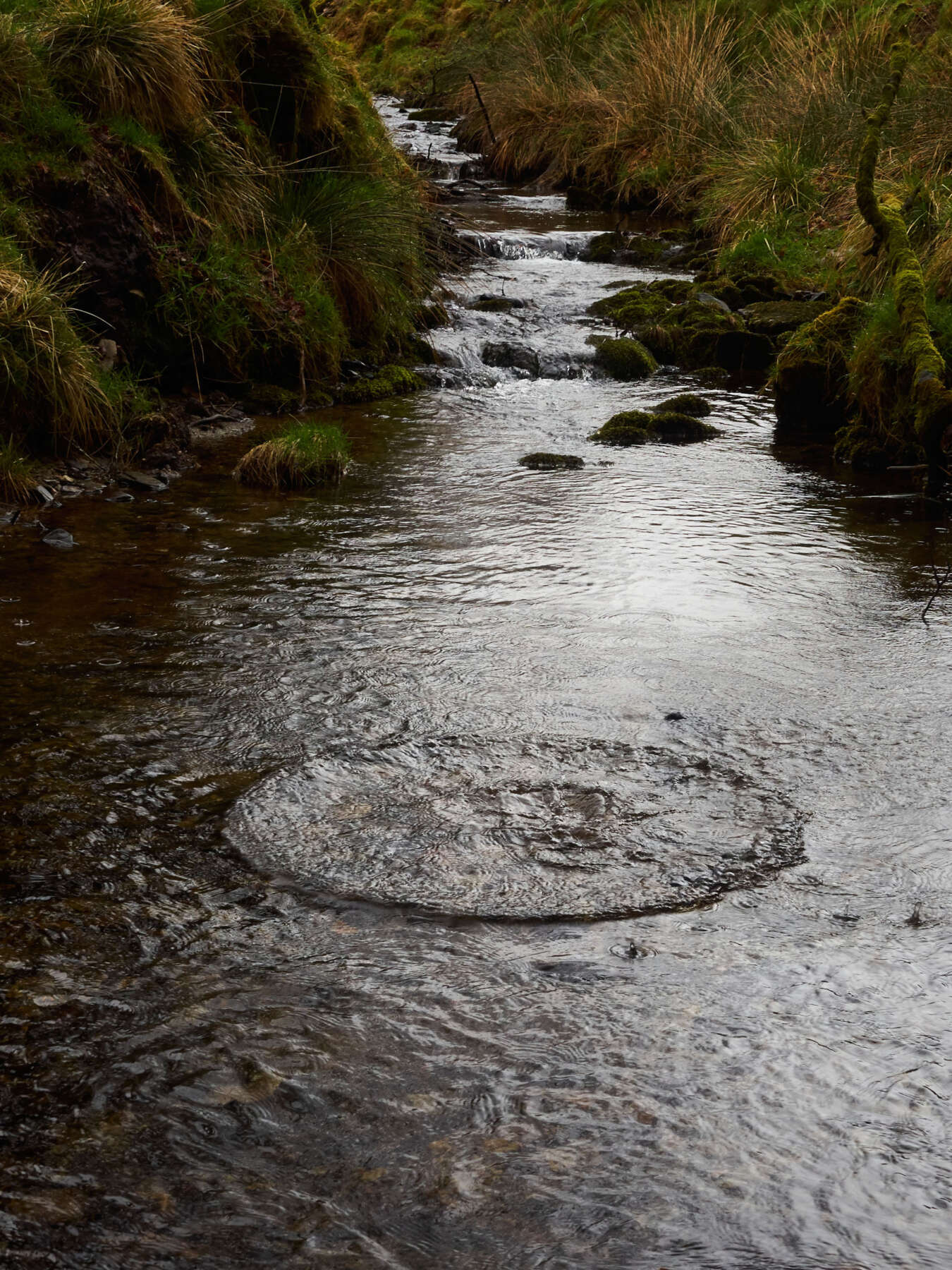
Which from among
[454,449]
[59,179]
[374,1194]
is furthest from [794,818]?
[59,179]

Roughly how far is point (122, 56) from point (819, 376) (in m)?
5.41

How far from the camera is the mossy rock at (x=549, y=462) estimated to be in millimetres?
7934

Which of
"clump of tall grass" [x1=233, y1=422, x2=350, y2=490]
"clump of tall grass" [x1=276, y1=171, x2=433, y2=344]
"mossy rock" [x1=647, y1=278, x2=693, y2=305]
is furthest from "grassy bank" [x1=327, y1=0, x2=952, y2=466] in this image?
"clump of tall grass" [x1=276, y1=171, x2=433, y2=344]

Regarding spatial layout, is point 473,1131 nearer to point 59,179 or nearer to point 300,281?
point 59,179

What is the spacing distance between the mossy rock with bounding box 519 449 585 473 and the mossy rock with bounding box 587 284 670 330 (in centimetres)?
434

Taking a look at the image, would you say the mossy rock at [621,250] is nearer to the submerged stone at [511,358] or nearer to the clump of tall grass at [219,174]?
the submerged stone at [511,358]

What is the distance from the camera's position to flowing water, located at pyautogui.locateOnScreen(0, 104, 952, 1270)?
7.16ft

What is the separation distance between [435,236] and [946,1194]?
11.1 meters

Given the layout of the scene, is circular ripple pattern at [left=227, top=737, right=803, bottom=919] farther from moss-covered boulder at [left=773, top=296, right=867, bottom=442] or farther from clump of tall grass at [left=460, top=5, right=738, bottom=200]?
clump of tall grass at [left=460, top=5, right=738, bottom=200]

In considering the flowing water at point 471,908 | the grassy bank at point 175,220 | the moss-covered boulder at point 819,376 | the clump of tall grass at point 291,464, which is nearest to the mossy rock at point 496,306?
the grassy bank at point 175,220

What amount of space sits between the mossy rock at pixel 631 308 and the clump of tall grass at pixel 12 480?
22.9 feet

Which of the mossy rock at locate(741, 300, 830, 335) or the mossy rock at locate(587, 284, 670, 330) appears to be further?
→ the mossy rock at locate(587, 284, 670, 330)

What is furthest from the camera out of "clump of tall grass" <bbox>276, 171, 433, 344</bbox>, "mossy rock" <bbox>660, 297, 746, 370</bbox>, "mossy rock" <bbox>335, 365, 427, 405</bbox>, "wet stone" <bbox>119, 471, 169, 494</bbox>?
"mossy rock" <bbox>660, 297, 746, 370</bbox>

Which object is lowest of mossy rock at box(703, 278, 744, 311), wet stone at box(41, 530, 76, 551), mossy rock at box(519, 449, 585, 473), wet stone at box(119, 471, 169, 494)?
wet stone at box(41, 530, 76, 551)
